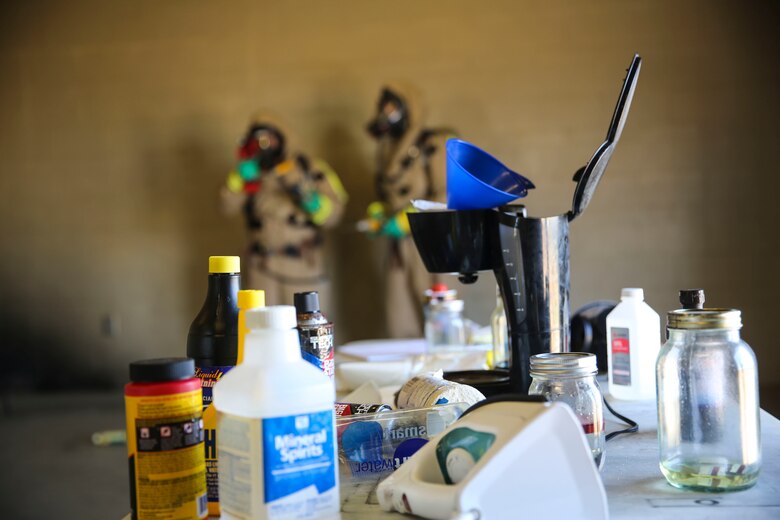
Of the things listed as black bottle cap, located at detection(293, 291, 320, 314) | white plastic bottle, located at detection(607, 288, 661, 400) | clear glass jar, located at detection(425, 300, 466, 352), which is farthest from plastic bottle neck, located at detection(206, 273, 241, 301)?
clear glass jar, located at detection(425, 300, 466, 352)

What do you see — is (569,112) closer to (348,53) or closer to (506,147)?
(506,147)

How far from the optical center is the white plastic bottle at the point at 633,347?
1.26m

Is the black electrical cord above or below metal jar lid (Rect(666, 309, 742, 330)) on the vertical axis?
below

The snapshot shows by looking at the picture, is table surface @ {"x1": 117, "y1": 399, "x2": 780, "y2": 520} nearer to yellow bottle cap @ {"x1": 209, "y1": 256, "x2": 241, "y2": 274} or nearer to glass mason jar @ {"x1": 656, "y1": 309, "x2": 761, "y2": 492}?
glass mason jar @ {"x1": 656, "y1": 309, "x2": 761, "y2": 492}

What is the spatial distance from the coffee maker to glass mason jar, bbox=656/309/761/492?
10.8 inches

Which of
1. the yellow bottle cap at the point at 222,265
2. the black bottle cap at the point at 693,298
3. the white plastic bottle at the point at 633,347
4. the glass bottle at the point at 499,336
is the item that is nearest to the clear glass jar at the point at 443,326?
the glass bottle at the point at 499,336

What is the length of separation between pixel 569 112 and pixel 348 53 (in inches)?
47.2

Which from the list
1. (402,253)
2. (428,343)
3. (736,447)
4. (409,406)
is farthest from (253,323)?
(402,253)

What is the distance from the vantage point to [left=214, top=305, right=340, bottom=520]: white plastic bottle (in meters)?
0.58

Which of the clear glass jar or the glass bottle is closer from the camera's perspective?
the glass bottle

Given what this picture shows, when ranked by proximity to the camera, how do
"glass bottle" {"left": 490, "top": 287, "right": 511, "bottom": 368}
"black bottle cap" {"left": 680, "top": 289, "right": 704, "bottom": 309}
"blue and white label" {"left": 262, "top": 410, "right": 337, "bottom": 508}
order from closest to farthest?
"blue and white label" {"left": 262, "top": 410, "right": 337, "bottom": 508} → "black bottle cap" {"left": 680, "top": 289, "right": 704, "bottom": 309} → "glass bottle" {"left": 490, "top": 287, "right": 511, "bottom": 368}

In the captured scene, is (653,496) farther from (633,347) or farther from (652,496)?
(633,347)

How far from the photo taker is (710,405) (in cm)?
75

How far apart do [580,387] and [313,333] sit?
1.03 ft
